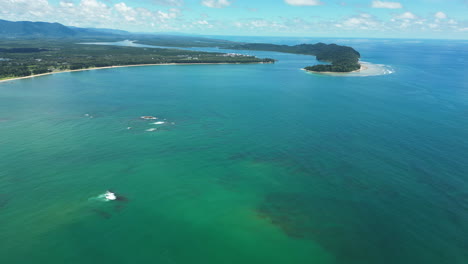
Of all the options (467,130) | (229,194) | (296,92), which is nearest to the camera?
(229,194)

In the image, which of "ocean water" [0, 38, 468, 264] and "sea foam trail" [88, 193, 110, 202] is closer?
"ocean water" [0, 38, 468, 264]

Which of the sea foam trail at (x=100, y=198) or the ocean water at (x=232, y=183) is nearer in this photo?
the ocean water at (x=232, y=183)

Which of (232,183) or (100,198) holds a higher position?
(232,183)

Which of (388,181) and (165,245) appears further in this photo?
(388,181)

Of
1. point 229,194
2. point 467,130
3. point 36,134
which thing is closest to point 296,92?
point 467,130

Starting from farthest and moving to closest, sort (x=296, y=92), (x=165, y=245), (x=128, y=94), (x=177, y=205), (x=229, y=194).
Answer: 1. (x=296, y=92)
2. (x=128, y=94)
3. (x=229, y=194)
4. (x=177, y=205)
5. (x=165, y=245)

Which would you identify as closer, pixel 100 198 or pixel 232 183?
pixel 100 198

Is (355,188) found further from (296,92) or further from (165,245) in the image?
(296,92)

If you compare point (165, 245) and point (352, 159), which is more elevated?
point (352, 159)
